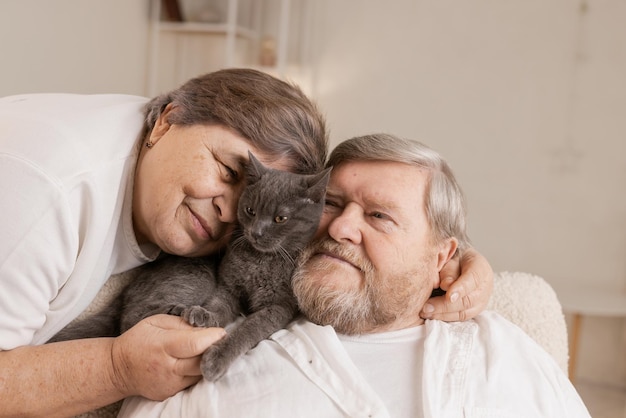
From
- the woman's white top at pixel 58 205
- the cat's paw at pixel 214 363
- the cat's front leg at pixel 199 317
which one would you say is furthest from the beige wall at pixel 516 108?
the cat's paw at pixel 214 363

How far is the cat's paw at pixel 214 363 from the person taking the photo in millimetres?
1091

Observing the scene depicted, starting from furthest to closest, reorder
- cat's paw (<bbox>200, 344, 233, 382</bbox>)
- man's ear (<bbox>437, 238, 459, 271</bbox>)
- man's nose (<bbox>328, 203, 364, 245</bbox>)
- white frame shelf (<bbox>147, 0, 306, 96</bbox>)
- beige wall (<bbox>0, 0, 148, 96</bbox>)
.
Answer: white frame shelf (<bbox>147, 0, 306, 96</bbox>)
beige wall (<bbox>0, 0, 148, 96</bbox>)
man's ear (<bbox>437, 238, 459, 271</bbox>)
man's nose (<bbox>328, 203, 364, 245</bbox>)
cat's paw (<bbox>200, 344, 233, 382</bbox>)

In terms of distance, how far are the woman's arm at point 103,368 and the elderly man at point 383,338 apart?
0.16 ft

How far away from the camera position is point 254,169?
1.32 meters

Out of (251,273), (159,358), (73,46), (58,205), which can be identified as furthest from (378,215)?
(73,46)

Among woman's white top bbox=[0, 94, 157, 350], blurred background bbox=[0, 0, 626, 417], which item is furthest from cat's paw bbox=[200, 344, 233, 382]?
blurred background bbox=[0, 0, 626, 417]

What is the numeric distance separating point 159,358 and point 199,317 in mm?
114

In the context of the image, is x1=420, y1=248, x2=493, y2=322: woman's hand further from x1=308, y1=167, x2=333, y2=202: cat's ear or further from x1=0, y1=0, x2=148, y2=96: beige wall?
x1=0, y1=0, x2=148, y2=96: beige wall

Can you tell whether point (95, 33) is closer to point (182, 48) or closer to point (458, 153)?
point (182, 48)

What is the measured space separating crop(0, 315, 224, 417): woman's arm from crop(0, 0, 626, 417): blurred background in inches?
101

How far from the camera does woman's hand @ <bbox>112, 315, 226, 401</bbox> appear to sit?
3.64 ft

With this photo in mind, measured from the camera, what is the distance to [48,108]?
1268 millimetres

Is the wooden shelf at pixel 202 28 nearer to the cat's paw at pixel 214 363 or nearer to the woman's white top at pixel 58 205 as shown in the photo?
the woman's white top at pixel 58 205

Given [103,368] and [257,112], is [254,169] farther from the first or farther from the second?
[103,368]
